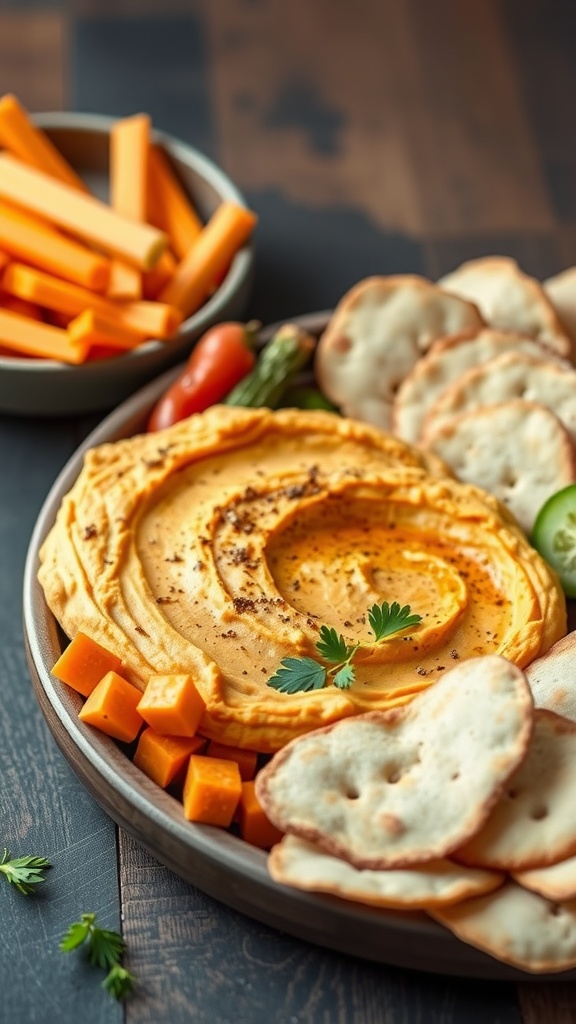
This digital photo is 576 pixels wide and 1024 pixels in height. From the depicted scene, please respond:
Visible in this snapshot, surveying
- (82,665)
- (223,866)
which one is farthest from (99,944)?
(82,665)

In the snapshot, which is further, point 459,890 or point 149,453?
point 149,453

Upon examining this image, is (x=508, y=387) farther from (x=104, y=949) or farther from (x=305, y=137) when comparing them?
(x=305, y=137)

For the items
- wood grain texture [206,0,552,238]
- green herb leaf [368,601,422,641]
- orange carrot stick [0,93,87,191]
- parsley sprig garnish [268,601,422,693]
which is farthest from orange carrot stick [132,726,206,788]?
Answer: wood grain texture [206,0,552,238]

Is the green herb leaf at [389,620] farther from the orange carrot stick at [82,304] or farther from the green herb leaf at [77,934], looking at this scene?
the orange carrot stick at [82,304]

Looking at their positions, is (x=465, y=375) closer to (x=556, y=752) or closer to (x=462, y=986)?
(x=556, y=752)

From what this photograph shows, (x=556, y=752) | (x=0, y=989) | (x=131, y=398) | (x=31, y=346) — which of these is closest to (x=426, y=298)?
(x=131, y=398)

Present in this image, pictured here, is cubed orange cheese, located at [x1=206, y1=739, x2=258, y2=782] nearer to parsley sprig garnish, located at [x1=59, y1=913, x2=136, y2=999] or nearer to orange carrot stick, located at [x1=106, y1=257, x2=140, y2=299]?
parsley sprig garnish, located at [x1=59, y1=913, x2=136, y2=999]
